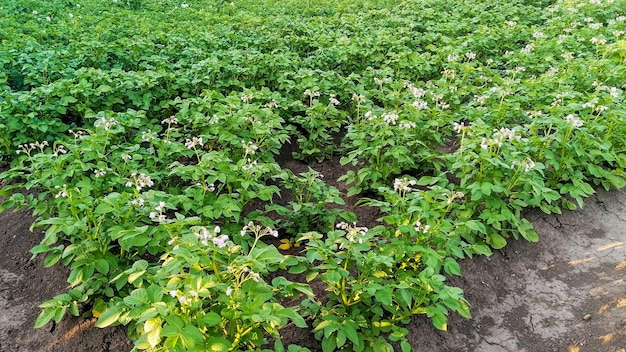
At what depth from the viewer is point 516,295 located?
3.61 m

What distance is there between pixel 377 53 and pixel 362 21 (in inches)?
78.0

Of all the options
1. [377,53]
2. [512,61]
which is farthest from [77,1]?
[512,61]

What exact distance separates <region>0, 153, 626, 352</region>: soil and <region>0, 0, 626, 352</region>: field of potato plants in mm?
167

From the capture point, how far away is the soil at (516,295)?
312 cm

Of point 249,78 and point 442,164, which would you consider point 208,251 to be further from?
point 249,78

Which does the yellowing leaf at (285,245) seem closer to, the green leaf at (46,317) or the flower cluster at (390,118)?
the flower cluster at (390,118)

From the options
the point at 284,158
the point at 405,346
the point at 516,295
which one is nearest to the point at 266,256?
the point at 405,346

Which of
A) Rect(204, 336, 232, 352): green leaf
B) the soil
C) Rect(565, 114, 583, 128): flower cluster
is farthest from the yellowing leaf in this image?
Rect(565, 114, 583, 128): flower cluster

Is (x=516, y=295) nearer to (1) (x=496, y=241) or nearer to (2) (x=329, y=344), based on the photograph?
(1) (x=496, y=241)

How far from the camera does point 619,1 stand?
8.71 metres

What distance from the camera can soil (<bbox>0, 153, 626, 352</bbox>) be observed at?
123 inches

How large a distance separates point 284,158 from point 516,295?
262 centimetres

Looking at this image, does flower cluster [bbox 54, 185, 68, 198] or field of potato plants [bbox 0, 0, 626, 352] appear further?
flower cluster [bbox 54, 185, 68, 198]

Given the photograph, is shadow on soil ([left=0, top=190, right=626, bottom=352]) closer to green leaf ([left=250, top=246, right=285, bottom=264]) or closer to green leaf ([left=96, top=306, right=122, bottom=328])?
green leaf ([left=96, top=306, right=122, bottom=328])
